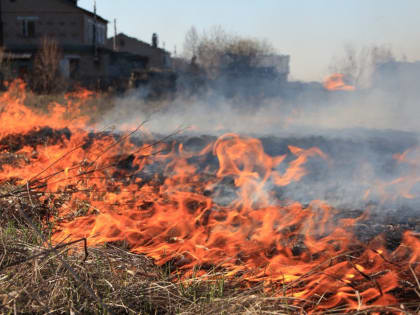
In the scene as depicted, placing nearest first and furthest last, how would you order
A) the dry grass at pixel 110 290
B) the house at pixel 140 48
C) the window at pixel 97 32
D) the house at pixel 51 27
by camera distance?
the dry grass at pixel 110 290 < the house at pixel 51 27 < the window at pixel 97 32 < the house at pixel 140 48

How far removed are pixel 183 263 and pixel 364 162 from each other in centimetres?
425

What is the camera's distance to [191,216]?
12.9ft

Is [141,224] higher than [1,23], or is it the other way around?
[1,23]

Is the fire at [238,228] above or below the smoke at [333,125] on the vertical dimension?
below

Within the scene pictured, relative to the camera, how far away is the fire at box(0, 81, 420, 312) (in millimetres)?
2467

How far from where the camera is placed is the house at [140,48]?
47.4 meters

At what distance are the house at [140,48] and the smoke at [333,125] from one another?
94.2 ft

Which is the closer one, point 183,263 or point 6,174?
point 183,263

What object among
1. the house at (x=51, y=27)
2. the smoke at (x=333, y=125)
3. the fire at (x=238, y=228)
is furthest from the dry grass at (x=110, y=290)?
the house at (x=51, y=27)

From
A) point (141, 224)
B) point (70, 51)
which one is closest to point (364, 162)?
point (141, 224)

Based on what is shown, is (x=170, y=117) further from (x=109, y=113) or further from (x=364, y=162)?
(x=364, y=162)

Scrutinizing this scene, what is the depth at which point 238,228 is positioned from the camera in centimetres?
364

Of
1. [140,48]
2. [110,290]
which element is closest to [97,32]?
[140,48]

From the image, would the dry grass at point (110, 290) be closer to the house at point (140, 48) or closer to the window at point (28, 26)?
the window at point (28, 26)
